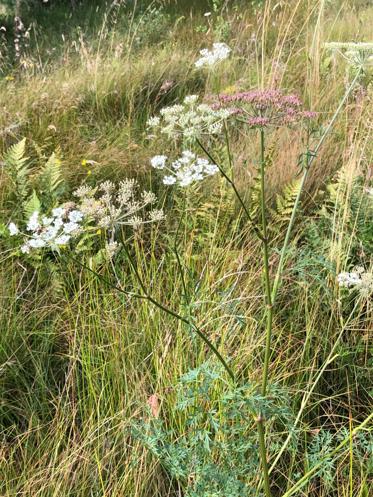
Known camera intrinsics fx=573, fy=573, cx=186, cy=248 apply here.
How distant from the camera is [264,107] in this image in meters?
1.76

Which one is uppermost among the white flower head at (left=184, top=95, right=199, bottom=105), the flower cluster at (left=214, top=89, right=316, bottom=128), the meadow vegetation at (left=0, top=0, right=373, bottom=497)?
the white flower head at (left=184, top=95, right=199, bottom=105)

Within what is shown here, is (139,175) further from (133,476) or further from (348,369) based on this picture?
(133,476)

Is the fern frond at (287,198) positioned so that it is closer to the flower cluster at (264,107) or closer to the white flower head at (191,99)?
the flower cluster at (264,107)

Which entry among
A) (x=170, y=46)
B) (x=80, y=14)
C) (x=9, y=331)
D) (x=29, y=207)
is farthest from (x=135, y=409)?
(x=80, y=14)

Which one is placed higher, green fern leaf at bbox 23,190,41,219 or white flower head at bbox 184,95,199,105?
white flower head at bbox 184,95,199,105

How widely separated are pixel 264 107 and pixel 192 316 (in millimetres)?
727

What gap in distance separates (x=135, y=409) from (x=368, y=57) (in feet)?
4.78

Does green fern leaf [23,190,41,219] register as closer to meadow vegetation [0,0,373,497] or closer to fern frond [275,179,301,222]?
meadow vegetation [0,0,373,497]

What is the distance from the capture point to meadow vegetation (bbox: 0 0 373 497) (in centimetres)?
169

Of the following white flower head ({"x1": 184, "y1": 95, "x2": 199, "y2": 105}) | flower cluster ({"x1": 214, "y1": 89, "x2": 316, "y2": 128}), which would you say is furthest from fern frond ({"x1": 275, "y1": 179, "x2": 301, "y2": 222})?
white flower head ({"x1": 184, "y1": 95, "x2": 199, "y2": 105})

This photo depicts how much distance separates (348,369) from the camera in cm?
241

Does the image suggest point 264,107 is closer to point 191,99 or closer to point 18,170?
point 191,99

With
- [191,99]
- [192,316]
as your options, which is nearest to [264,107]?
[191,99]

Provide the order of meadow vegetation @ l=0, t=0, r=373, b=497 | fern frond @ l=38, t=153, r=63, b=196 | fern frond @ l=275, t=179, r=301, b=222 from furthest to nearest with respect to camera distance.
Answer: fern frond @ l=38, t=153, r=63, b=196 → fern frond @ l=275, t=179, r=301, b=222 → meadow vegetation @ l=0, t=0, r=373, b=497
